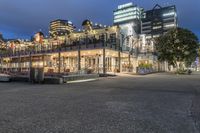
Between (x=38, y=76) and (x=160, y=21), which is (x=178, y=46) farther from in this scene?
(x=160, y=21)

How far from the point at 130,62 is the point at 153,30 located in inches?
4168

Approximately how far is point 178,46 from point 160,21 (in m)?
110

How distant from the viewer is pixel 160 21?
144m

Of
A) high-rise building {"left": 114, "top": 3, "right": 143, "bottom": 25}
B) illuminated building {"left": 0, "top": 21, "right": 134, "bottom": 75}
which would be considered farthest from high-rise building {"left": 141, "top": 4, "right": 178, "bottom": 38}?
illuminated building {"left": 0, "top": 21, "right": 134, "bottom": 75}

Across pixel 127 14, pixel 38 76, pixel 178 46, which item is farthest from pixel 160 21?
pixel 38 76

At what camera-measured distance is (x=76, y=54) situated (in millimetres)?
42438

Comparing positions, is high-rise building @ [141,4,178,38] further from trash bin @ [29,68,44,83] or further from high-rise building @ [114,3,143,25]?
→ trash bin @ [29,68,44,83]

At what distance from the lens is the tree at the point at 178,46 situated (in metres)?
39.7

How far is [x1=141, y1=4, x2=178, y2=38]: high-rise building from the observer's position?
140500 mm

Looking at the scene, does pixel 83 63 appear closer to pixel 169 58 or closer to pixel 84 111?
pixel 169 58

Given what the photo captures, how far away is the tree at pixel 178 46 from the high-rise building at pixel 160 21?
98793mm

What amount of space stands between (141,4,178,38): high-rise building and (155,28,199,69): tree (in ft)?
324

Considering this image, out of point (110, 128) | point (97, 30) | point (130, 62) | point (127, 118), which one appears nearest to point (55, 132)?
point (110, 128)

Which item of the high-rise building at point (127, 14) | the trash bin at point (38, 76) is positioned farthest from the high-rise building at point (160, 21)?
the trash bin at point (38, 76)
